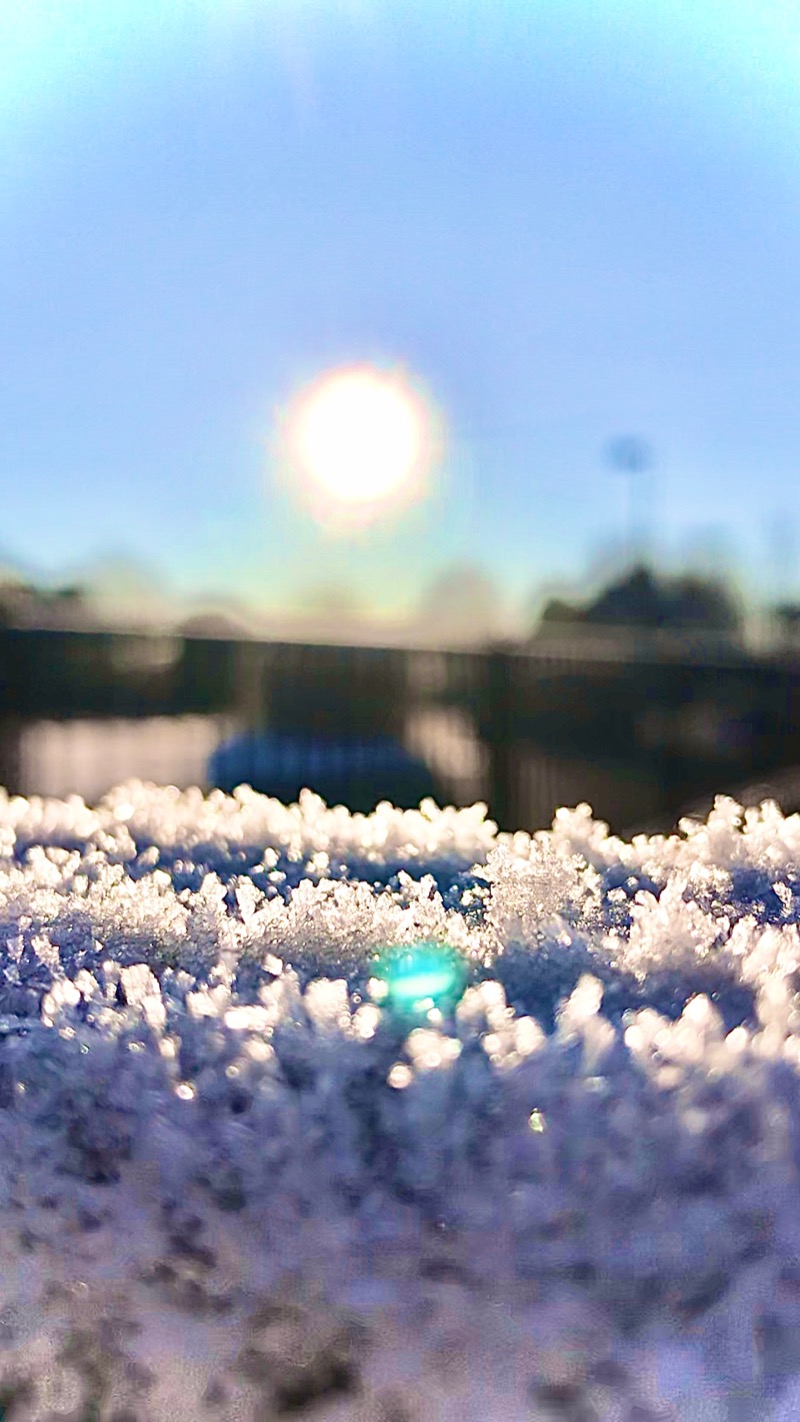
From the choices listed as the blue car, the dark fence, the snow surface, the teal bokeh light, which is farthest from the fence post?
the snow surface

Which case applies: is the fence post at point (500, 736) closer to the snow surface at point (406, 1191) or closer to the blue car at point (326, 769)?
the blue car at point (326, 769)

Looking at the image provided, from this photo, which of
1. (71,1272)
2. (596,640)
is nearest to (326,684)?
(596,640)

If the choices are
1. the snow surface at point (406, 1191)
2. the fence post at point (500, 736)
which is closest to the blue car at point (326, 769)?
the fence post at point (500, 736)

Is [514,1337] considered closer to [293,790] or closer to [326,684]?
[293,790]

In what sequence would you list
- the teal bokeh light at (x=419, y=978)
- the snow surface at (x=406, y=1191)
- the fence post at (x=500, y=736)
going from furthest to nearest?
the fence post at (x=500, y=736), the teal bokeh light at (x=419, y=978), the snow surface at (x=406, y=1191)

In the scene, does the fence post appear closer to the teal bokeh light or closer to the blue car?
the blue car

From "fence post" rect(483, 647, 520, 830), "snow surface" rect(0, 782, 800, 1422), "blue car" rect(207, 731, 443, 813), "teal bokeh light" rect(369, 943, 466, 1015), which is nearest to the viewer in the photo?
"snow surface" rect(0, 782, 800, 1422)

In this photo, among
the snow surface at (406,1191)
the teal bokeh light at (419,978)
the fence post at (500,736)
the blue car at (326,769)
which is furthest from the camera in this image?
the fence post at (500,736)

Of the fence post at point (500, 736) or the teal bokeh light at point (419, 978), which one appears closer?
the teal bokeh light at point (419, 978)
